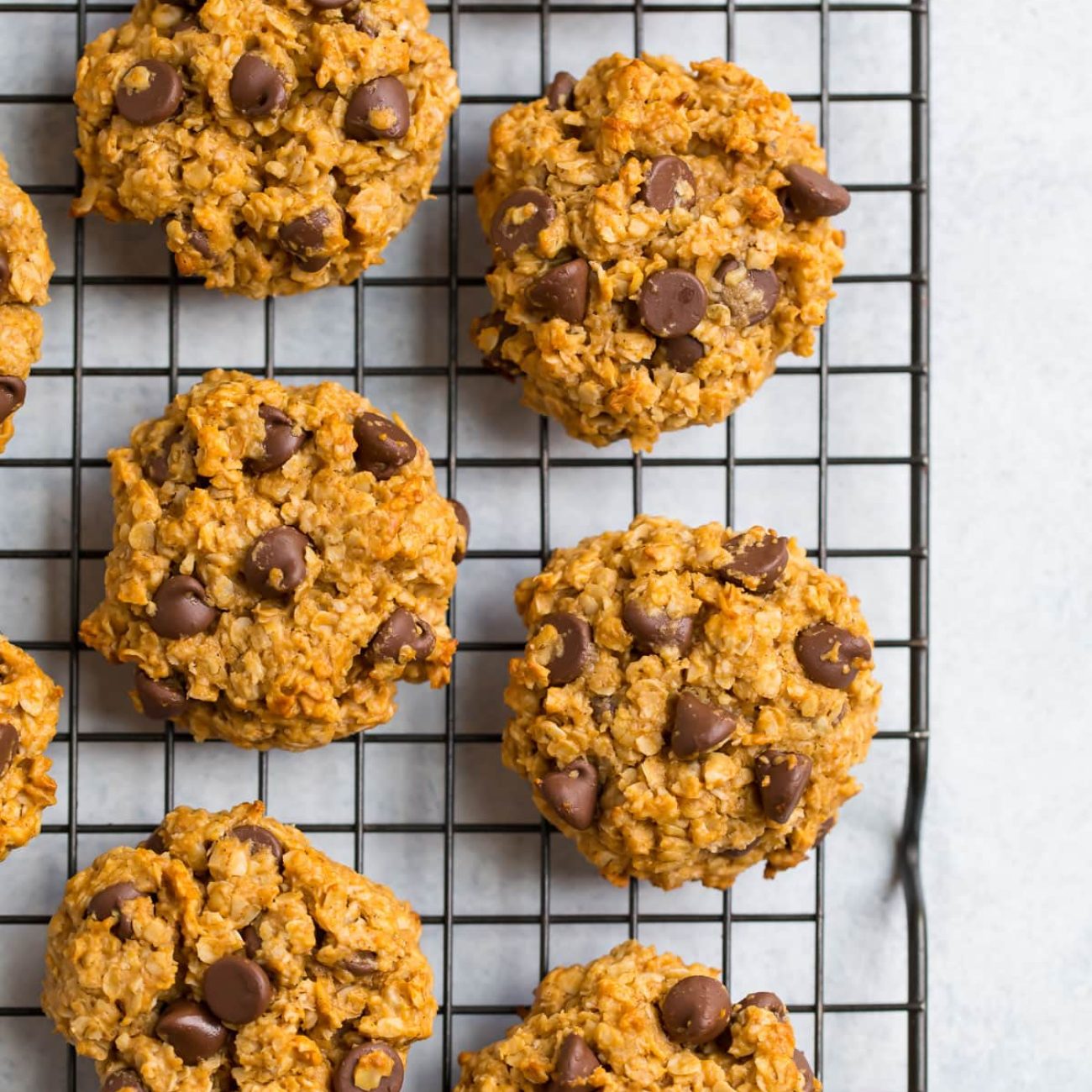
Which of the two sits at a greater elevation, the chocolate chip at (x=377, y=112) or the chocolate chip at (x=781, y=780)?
the chocolate chip at (x=377, y=112)

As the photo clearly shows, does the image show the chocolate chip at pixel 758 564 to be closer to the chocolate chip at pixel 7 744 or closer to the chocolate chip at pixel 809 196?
the chocolate chip at pixel 809 196

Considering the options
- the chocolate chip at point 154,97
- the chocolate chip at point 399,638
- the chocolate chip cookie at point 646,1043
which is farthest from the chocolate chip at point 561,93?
the chocolate chip cookie at point 646,1043

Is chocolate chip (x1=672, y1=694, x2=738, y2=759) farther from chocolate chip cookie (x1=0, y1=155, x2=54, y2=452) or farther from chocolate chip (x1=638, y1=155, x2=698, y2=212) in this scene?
chocolate chip cookie (x1=0, y1=155, x2=54, y2=452)

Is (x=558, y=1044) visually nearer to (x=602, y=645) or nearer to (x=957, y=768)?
(x=602, y=645)

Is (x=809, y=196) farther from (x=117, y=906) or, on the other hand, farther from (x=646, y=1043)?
(x=117, y=906)

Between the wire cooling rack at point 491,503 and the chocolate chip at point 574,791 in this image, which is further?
the wire cooling rack at point 491,503

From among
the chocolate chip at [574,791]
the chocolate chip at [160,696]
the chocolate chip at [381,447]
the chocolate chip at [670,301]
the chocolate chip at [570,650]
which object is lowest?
the chocolate chip at [574,791]

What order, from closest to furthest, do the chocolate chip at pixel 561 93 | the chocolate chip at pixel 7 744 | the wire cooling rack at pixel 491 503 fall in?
the chocolate chip at pixel 7 744 < the chocolate chip at pixel 561 93 < the wire cooling rack at pixel 491 503
